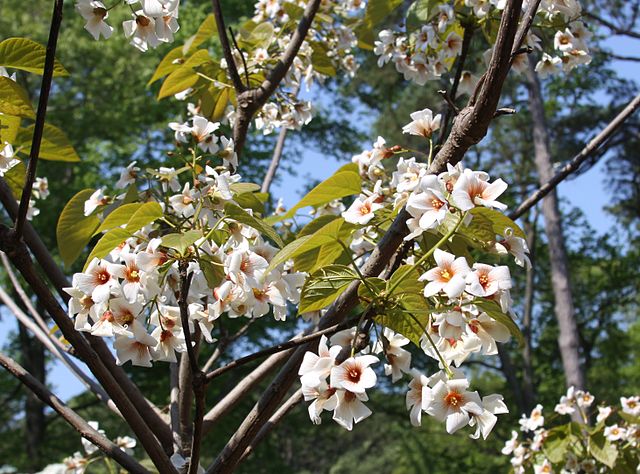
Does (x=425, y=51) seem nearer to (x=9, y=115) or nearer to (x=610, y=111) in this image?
(x=9, y=115)

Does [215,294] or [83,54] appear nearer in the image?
[215,294]

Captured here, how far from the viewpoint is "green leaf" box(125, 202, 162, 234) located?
1230 millimetres

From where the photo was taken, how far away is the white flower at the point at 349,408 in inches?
41.9

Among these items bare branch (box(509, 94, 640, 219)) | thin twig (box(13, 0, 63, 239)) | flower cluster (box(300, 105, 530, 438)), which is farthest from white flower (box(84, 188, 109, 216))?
bare branch (box(509, 94, 640, 219))

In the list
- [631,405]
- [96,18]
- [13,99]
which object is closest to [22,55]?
[13,99]

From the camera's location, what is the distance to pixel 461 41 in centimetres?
229

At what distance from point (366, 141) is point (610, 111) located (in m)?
5.07

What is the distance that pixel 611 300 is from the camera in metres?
15.6

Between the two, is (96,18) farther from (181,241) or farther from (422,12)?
(422,12)

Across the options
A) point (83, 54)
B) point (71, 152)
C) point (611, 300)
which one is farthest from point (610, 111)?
point (71, 152)

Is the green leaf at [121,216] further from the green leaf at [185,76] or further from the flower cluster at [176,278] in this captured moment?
the green leaf at [185,76]

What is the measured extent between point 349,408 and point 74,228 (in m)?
0.82

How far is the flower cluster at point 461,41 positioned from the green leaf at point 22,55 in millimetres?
1088

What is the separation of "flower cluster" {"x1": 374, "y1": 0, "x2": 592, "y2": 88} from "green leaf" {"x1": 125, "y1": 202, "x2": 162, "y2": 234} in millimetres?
1067
